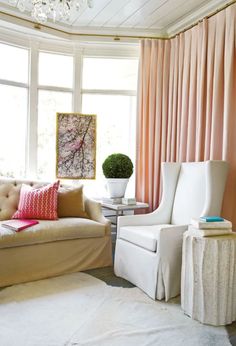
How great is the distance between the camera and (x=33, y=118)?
3.74m

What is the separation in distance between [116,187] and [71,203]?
1.76 feet

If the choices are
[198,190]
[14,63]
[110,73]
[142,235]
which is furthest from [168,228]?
[14,63]

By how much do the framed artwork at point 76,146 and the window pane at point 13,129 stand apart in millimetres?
422

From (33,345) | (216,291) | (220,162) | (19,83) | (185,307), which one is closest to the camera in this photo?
(33,345)

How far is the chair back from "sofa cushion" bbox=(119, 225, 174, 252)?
29 cm

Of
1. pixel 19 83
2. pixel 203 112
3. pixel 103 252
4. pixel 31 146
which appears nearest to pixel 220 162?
pixel 203 112

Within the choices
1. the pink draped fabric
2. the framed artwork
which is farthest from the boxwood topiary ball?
the framed artwork

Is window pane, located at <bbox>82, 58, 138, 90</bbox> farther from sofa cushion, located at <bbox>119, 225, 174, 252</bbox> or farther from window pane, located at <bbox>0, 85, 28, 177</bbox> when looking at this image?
sofa cushion, located at <bbox>119, 225, 174, 252</bbox>

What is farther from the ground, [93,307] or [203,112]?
[203,112]

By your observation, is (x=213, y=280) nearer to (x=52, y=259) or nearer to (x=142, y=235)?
(x=142, y=235)

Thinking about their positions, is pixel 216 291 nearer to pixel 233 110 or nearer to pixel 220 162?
pixel 220 162

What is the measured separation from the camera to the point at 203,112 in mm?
3084

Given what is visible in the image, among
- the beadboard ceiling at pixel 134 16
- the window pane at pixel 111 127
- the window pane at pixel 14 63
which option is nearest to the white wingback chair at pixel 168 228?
the window pane at pixel 111 127

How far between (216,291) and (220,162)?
103cm
